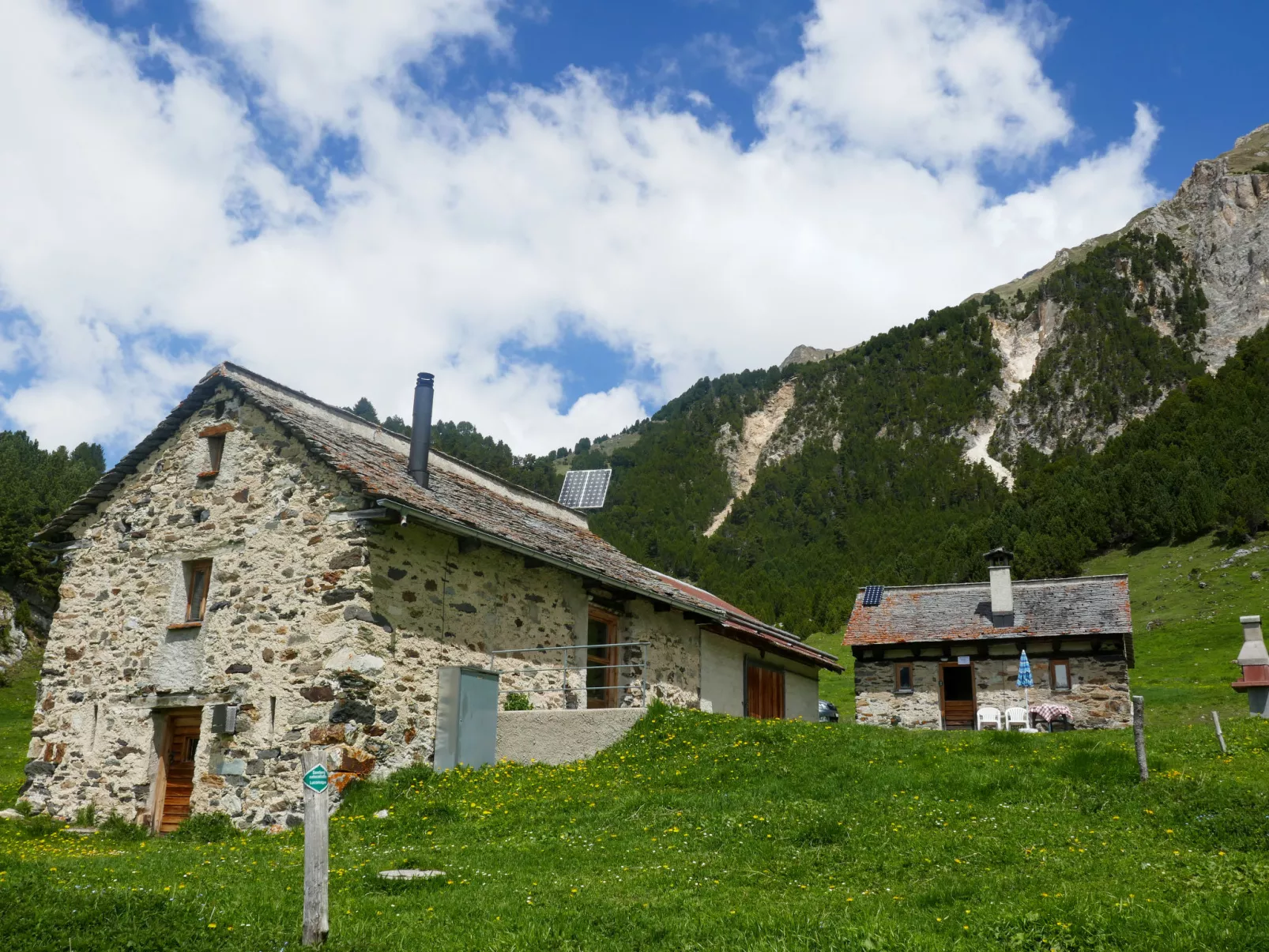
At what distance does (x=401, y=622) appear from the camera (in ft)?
51.4

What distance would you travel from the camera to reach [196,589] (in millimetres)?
17141

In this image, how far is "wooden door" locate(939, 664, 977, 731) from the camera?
3178cm

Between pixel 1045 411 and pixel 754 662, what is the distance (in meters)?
104

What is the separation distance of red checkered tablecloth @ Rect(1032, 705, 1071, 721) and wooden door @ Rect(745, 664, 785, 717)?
755 centimetres

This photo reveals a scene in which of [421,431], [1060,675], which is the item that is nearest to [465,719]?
[421,431]

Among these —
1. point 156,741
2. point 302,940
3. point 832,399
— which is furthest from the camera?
point 832,399

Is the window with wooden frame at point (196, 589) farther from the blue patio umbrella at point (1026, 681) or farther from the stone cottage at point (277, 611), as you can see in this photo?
the blue patio umbrella at point (1026, 681)

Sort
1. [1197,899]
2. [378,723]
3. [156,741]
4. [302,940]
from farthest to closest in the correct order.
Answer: [156,741] → [378,723] → [1197,899] → [302,940]

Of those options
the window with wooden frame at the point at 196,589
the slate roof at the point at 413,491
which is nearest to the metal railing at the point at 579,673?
the slate roof at the point at 413,491

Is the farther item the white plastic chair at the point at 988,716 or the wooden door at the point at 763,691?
the white plastic chair at the point at 988,716

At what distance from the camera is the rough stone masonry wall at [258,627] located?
1495cm

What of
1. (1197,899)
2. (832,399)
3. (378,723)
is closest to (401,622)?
(378,723)

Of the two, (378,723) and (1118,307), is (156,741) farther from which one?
(1118,307)

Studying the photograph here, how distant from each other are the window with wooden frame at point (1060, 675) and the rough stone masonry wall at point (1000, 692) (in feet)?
0.34
